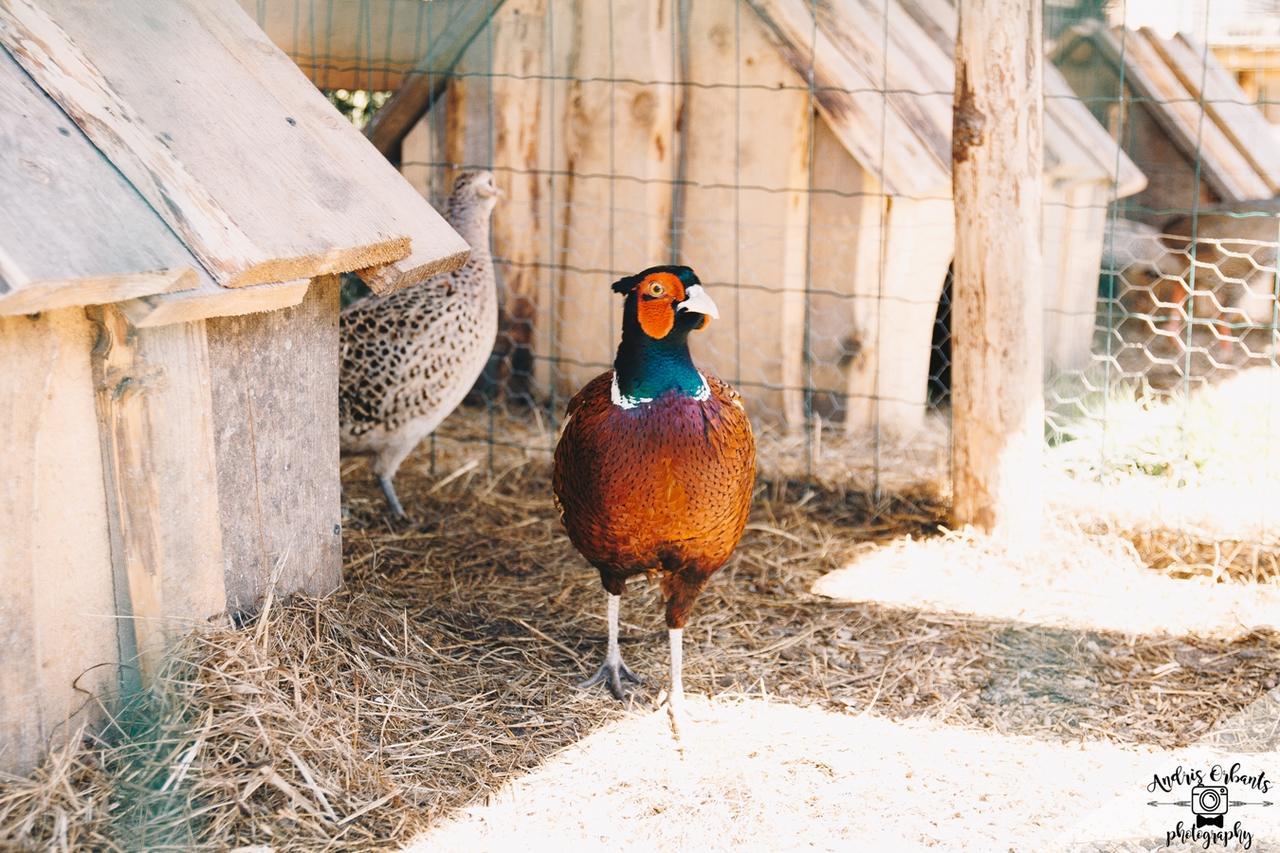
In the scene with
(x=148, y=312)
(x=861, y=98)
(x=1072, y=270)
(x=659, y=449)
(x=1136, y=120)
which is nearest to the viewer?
(x=148, y=312)

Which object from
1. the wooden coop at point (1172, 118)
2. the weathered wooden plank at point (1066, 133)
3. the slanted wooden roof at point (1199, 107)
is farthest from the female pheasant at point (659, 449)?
the slanted wooden roof at point (1199, 107)

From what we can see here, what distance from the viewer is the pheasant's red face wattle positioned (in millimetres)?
3178

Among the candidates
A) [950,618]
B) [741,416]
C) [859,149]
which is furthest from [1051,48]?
[741,416]

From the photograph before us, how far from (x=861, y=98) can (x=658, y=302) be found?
2.12 metres

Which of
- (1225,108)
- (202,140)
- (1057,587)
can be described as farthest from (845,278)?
(202,140)

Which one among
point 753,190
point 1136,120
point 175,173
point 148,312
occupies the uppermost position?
point 1136,120

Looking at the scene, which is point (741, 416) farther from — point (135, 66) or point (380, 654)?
point (135, 66)

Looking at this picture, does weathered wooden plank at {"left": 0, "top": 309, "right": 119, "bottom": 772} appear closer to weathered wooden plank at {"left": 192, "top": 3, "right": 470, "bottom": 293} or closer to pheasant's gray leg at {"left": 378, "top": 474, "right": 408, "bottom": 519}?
weathered wooden plank at {"left": 192, "top": 3, "right": 470, "bottom": 293}

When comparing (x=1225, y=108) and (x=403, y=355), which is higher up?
(x=1225, y=108)

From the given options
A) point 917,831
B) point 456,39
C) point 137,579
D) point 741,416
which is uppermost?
point 456,39

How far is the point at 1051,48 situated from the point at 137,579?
510cm

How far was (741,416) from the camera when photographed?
342 centimetres

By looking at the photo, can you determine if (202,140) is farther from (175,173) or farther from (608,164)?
(608,164)

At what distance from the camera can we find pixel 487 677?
3586 mm
